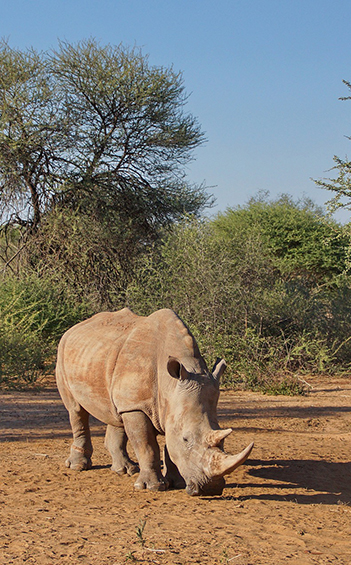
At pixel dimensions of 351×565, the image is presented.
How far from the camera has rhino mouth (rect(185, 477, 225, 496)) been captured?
16.2ft

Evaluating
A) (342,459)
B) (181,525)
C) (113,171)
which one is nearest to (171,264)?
(113,171)

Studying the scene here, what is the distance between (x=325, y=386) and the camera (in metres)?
13.5

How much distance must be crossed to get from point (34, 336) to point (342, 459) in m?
7.52

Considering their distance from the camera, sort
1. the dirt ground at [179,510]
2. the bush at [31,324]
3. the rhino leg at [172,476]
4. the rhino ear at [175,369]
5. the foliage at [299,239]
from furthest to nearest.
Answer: the foliage at [299,239], the bush at [31,324], the rhino leg at [172,476], the rhino ear at [175,369], the dirt ground at [179,510]

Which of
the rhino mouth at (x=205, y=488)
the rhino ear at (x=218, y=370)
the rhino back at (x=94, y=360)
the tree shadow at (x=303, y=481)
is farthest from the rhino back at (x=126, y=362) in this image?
the tree shadow at (x=303, y=481)

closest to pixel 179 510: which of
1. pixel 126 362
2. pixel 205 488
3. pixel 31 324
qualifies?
pixel 205 488

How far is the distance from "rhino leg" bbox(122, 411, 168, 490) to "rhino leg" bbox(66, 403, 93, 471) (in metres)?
1.03

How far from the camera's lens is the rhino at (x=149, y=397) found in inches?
197

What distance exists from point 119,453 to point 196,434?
1.51 m

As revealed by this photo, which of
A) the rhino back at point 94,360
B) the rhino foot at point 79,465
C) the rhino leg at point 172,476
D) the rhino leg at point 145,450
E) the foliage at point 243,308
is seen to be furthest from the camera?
the foliage at point 243,308

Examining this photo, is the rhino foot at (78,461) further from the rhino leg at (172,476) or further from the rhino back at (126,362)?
the rhino leg at (172,476)

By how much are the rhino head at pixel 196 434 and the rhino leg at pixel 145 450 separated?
0.23 m

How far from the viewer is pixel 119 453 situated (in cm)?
628

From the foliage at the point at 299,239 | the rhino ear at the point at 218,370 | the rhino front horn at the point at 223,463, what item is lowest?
the rhino front horn at the point at 223,463
